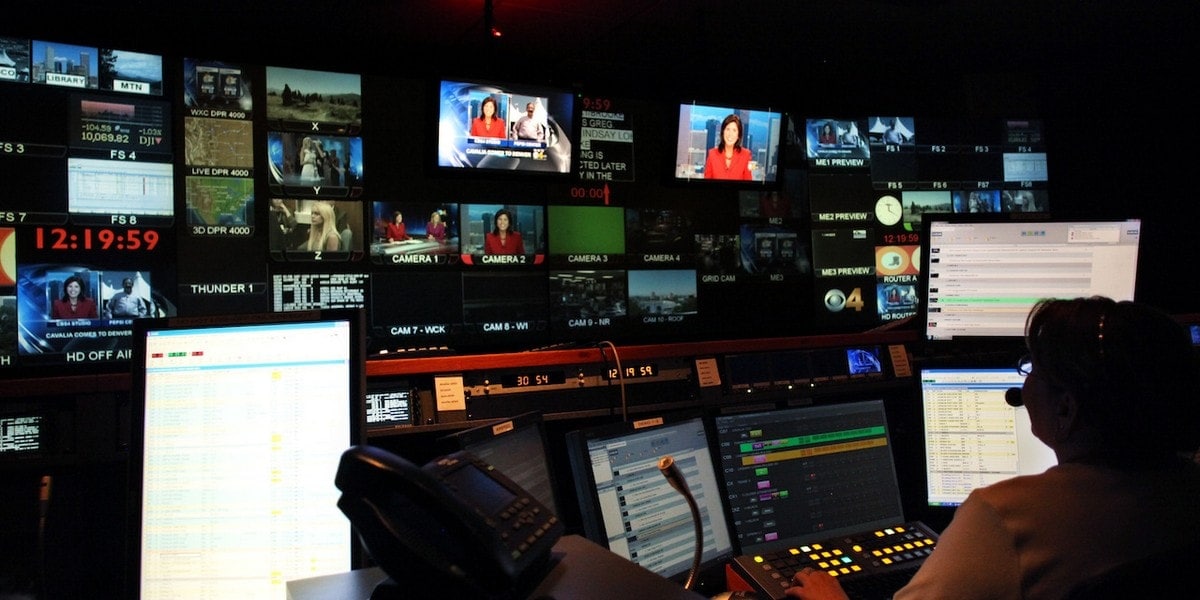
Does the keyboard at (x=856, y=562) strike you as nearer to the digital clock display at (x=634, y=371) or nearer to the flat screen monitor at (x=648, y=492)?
the flat screen monitor at (x=648, y=492)

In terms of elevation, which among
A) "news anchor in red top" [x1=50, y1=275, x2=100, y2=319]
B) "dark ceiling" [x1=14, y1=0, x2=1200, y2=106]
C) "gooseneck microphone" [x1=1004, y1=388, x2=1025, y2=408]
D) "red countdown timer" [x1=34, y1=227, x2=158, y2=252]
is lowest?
"gooseneck microphone" [x1=1004, y1=388, x2=1025, y2=408]

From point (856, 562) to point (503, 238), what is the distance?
118 inches

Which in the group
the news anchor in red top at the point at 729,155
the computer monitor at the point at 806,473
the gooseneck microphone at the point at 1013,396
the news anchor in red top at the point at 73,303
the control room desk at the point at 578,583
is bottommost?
the computer monitor at the point at 806,473

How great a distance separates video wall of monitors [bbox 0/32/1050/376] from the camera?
11.5 ft

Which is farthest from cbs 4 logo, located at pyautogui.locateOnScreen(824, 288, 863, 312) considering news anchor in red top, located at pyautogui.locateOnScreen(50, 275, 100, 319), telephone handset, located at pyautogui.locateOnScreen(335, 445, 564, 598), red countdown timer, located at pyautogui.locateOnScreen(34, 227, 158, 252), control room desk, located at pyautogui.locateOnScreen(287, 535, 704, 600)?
telephone handset, located at pyautogui.locateOnScreen(335, 445, 564, 598)

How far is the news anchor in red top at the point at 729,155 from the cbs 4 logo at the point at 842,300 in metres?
0.96

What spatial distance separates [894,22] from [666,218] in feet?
5.00

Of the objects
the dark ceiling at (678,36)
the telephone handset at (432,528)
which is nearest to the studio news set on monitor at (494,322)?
the telephone handset at (432,528)

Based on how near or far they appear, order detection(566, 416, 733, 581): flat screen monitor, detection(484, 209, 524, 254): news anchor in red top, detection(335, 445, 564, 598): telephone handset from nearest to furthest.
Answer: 1. detection(335, 445, 564, 598): telephone handset
2. detection(566, 416, 733, 581): flat screen monitor
3. detection(484, 209, 524, 254): news anchor in red top

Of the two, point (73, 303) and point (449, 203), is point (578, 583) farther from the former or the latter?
point (449, 203)

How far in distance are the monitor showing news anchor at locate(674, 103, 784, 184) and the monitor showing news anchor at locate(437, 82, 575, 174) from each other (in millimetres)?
659

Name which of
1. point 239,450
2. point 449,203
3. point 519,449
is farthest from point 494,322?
point 239,450

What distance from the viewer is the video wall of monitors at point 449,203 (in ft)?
11.5

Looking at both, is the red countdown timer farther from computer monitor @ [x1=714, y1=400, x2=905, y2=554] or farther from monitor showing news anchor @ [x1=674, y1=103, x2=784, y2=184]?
computer monitor @ [x1=714, y1=400, x2=905, y2=554]
